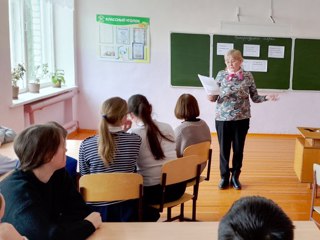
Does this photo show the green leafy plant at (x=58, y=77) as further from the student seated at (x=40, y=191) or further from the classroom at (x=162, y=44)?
the student seated at (x=40, y=191)

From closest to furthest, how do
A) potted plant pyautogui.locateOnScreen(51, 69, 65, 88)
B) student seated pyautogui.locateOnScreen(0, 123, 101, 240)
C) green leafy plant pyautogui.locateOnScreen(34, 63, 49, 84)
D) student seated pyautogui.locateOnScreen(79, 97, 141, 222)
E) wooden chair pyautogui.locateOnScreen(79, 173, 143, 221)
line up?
student seated pyautogui.locateOnScreen(0, 123, 101, 240) → wooden chair pyautogui.locateOnScreen(79, 173, 143, 221) → student seated pyautogui.locateOnScreen(79, 97, 141, 222) → green leafy plant pyautogui.locateOnScreen(34, 63, 49, 84) → potted plant pyautogui.locateOnScreen(51, 69, 65, 88)

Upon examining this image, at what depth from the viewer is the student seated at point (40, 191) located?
4.78ft

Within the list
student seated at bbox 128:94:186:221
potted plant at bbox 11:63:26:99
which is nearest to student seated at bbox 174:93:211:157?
student seated at bbox 128:94:186:221

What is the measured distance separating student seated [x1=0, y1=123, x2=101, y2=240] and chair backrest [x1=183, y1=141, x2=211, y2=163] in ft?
4.33

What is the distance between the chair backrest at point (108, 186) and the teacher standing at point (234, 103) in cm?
199

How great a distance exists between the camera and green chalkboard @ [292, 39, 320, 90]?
21.5ft

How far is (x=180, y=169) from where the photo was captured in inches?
99.9

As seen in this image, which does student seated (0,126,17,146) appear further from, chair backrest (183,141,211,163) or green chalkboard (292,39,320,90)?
green chalkboard (292,39,320,90)

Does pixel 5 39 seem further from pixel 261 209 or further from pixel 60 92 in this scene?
pixel 261 209

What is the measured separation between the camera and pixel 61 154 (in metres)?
1.63

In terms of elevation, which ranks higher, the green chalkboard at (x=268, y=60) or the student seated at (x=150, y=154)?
the green chalkboard at (x=268, y=60)

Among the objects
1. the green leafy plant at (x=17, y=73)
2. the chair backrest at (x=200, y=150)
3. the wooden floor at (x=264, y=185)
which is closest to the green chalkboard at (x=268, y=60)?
the wooden floor at (x=264, y=185)

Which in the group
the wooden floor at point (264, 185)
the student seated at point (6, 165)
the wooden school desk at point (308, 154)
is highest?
the student seated at point (6, 165)

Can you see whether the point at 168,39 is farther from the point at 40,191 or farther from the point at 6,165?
the point at 40,191
